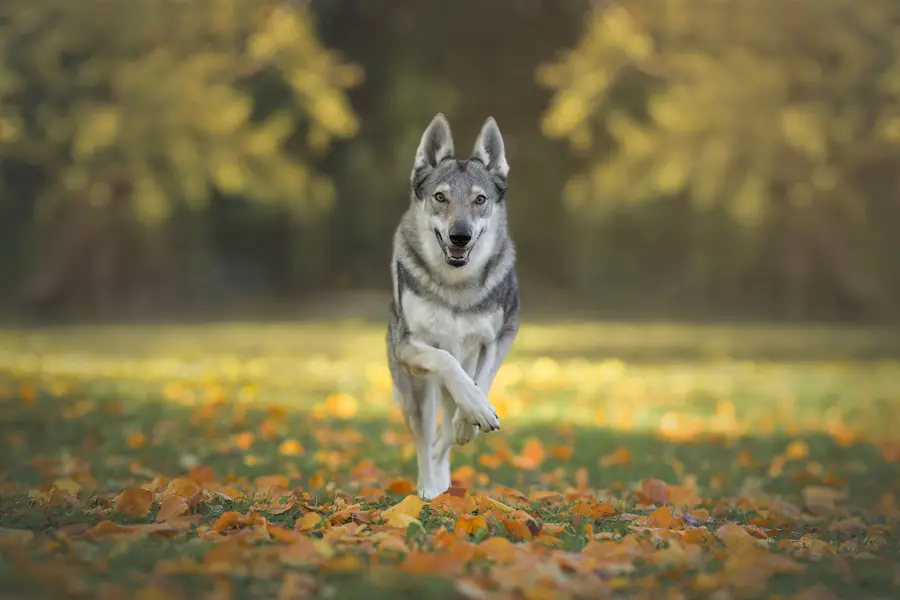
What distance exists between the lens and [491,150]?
668 cm

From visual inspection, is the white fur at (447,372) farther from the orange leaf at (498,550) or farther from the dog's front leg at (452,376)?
the orange leaf at (498,550)

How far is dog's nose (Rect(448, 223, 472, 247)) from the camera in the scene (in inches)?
236

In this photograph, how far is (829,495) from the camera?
25.6ft

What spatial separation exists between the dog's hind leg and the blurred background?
41.4 feet

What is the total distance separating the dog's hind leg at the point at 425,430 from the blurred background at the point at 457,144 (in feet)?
41.4

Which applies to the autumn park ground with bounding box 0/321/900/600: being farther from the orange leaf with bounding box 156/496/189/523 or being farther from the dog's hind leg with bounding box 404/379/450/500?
the dog's hind leg with bounding box 404/379/450/500

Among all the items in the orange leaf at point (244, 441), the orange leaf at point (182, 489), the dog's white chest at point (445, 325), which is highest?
the dog's white chest at point (445, 325)

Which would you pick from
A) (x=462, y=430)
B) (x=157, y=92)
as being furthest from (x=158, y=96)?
(x=462, y=430)

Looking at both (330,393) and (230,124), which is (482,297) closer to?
(330,393)

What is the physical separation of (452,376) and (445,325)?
1.45 ft

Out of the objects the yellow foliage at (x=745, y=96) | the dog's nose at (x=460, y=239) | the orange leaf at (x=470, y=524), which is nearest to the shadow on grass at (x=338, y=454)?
the orange leaf at (x=470, y=524)

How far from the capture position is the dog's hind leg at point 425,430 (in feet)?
21.5

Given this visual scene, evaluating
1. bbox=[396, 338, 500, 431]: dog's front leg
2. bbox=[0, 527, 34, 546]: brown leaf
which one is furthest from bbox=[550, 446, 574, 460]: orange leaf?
bbox=[0, 527, 34, 546]: brown leaf

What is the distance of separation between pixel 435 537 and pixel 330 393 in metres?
8.72
